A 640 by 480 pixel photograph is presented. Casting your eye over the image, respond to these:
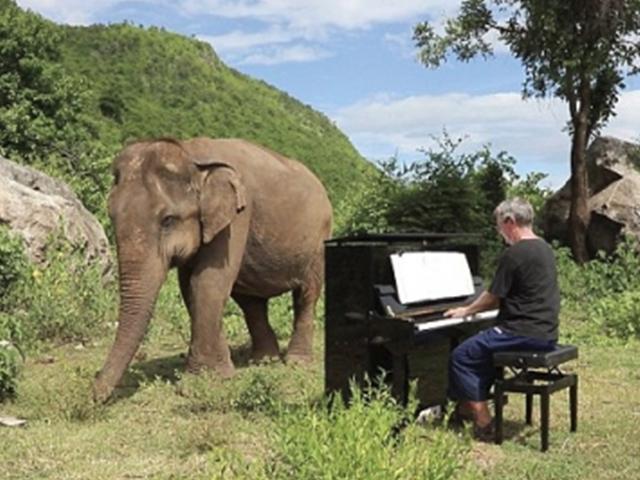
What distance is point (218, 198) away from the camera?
984 centimetres

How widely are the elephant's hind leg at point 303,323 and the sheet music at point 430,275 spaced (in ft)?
9.93

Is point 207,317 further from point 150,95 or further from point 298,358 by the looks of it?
point 150,95

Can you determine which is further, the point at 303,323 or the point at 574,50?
the point at 574,50

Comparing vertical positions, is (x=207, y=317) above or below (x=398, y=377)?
above

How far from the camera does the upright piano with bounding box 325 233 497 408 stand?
→ 775 cm

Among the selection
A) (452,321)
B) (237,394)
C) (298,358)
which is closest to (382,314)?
(452,321)

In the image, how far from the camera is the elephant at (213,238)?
Result: 935 centimetres

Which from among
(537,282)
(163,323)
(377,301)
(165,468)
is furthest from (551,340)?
(163,323)

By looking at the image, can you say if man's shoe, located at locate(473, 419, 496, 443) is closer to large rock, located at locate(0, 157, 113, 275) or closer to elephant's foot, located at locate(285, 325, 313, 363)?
elephant's foot, located at locate(285, 325, 313, 363)

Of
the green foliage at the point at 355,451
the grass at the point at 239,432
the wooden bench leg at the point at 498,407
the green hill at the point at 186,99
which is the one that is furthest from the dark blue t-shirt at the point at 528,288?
the green hill at the point at 186,99

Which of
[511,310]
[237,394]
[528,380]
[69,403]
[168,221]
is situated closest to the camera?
[511,310]

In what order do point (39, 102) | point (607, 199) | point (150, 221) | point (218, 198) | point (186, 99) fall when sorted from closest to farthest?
point (150, 221) → point (218, 198) → point (607, 199) → point (39, 102) → point (186, 99)

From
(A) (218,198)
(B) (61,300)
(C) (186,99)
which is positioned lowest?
(B) (61,300)

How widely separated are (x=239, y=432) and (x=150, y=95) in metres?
50.3
